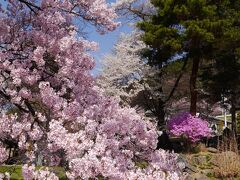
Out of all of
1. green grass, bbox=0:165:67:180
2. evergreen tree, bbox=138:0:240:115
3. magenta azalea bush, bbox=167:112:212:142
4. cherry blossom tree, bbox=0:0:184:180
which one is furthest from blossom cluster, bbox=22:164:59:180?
magenta azalea bush, bbox=167:112:212:142

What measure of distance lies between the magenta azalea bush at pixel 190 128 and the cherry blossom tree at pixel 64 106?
10.8 metres

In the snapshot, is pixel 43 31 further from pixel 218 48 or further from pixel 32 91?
pixel 218 48

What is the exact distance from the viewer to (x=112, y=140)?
5.28 meters

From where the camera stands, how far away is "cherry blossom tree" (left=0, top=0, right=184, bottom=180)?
4.79 metres

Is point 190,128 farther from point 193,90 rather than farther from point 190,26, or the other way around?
point 190,26

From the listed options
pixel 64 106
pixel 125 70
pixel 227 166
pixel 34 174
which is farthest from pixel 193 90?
pixel 34 174

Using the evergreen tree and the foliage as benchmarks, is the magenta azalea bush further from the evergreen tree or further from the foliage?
the foliage

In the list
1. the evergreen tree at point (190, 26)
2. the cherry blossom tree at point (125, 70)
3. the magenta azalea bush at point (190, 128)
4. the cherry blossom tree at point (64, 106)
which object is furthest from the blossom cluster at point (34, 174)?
the cherry blossom tree at point (125, 70)

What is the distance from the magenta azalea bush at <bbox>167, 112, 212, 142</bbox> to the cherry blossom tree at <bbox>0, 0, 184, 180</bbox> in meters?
10.8

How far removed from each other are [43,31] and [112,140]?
72.1 inches

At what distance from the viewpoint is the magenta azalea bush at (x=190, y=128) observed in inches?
664

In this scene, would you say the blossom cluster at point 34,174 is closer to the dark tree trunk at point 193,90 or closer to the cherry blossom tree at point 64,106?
the cherry blossom tree at point 64,106

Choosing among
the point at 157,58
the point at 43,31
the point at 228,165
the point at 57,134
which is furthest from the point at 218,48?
the point at 57,134

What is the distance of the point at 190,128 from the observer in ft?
55.6
